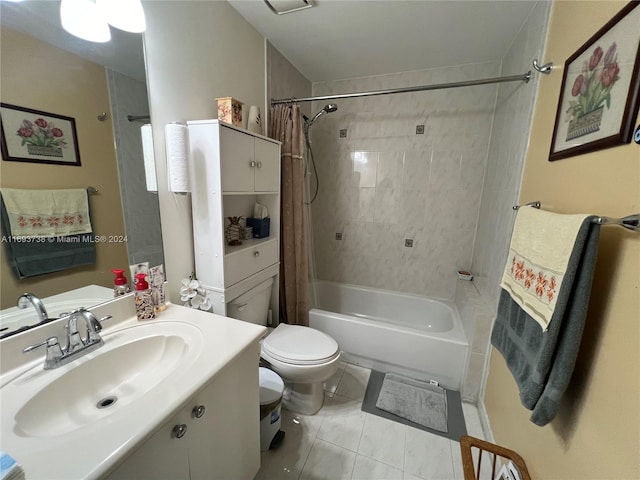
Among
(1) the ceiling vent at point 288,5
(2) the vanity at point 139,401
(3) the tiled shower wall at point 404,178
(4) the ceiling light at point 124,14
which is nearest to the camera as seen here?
(2) the vanity at point 139,401

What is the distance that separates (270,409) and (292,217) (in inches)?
46.7

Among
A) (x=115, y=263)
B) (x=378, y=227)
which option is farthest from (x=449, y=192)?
(x=115, y=263)

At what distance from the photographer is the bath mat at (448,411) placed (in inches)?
Answer: 58.2

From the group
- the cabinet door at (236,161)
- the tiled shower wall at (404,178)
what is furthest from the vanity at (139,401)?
the tiled shower wall at (404,178)

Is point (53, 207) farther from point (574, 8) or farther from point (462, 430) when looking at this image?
point (462, 430)

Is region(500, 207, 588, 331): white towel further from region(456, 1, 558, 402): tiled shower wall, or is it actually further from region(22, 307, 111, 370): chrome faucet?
region(22, 307, 111, 370): chrome faucet

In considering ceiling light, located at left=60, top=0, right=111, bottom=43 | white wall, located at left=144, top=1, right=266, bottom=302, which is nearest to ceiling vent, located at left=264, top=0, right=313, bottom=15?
white wall, located at left=144, top=1, right=266, bottom=302

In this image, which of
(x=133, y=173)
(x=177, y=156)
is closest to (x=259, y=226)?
(x=177, y=156)

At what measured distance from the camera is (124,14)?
3.18 ft

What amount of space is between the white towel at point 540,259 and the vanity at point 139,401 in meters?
0.94

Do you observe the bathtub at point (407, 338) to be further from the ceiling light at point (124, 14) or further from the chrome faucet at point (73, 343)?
the ceiling light at point (124, 14)

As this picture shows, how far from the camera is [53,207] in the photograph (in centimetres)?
83

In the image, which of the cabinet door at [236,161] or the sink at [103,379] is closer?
the sink at [103,379]

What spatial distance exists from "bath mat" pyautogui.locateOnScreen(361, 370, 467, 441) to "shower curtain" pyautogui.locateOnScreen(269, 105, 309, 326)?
25.8 inches
